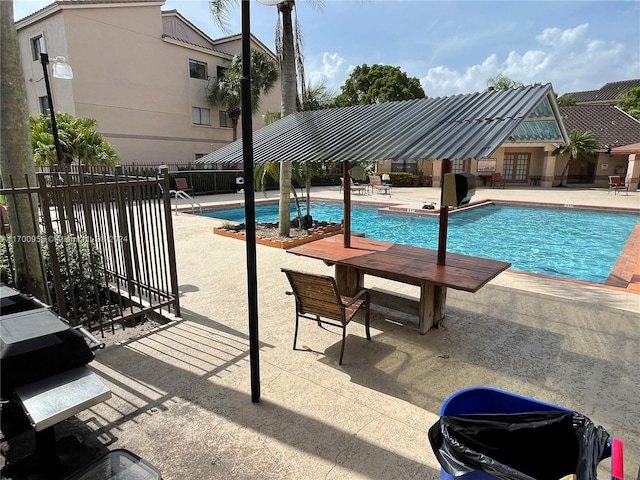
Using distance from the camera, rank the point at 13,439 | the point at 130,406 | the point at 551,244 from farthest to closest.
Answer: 1. the point at 551,244
2. the point at 130,406
3. the point at 13,439

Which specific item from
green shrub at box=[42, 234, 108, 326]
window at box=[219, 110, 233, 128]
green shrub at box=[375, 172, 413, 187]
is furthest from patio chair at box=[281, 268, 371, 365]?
window at box=[219, 110, 233, 128]

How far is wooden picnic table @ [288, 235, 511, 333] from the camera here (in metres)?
3.88

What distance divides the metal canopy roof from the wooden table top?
1199 millimetres

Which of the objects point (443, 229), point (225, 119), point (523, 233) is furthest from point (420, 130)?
point (225, 119)

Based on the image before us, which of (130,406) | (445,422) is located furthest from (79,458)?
(445,422)

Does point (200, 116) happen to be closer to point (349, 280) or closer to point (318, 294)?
point (349, 280)

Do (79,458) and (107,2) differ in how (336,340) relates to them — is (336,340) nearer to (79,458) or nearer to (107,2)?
(79,458)

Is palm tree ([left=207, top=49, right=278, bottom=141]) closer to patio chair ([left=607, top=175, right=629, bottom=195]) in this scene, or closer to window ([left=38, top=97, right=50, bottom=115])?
window ([left=38, top=97, right=50, bottom=115])

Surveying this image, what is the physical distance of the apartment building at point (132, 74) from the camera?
60.8 feet

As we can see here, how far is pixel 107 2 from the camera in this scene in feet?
62.4

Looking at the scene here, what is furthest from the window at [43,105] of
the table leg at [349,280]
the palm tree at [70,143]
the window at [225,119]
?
the table leg at [349,280]

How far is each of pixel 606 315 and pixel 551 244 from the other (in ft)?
22.6

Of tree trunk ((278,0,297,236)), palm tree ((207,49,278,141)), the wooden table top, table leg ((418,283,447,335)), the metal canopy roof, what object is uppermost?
palm tree ((207,49,278,141))

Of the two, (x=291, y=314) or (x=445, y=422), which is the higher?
(x=445, y=422)
